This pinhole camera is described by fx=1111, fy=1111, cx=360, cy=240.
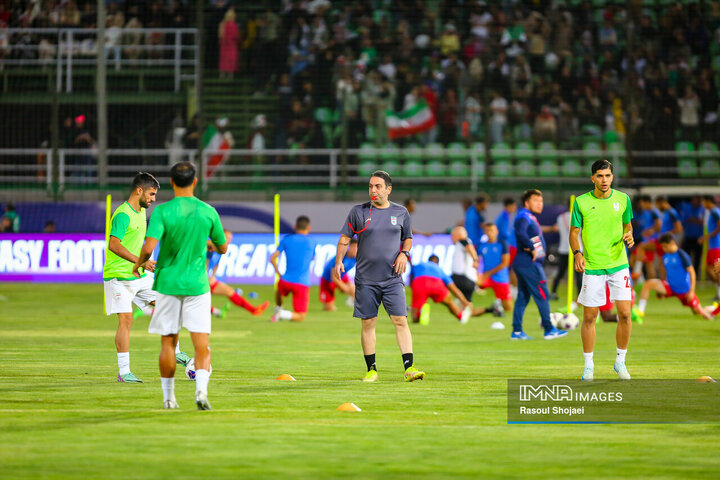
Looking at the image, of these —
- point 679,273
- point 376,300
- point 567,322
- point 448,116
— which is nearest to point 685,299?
point 679,273

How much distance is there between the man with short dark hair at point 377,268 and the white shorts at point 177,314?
246cm

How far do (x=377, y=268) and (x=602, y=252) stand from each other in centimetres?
226

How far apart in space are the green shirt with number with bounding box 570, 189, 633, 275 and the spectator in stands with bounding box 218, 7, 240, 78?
20430 mm

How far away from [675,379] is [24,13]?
24428 mm

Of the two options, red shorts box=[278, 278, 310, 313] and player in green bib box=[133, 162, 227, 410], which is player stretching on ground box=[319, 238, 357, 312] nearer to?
red shorts box=[278, 278, 310, 313]

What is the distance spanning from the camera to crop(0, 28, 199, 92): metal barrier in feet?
97.0

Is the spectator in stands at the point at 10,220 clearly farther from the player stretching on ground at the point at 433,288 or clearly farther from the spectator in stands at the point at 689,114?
the spectator in stands at the point at 689,114

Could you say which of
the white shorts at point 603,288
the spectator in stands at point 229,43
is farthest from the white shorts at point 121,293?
the spectator in stands at point 229,43

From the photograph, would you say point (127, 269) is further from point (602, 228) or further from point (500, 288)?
point (500, 288)

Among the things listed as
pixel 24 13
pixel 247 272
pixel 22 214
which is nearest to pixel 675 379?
pixel 247 272

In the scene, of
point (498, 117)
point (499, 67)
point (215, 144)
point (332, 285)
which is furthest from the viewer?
point (499, 67)

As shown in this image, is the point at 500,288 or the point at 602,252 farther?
the point at 500,288

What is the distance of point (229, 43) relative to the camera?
30766 millimetres

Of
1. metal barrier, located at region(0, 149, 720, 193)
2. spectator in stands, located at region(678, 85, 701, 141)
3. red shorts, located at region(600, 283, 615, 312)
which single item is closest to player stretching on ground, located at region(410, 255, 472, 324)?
red shorts, located at region(600, 283, 615, 312)
